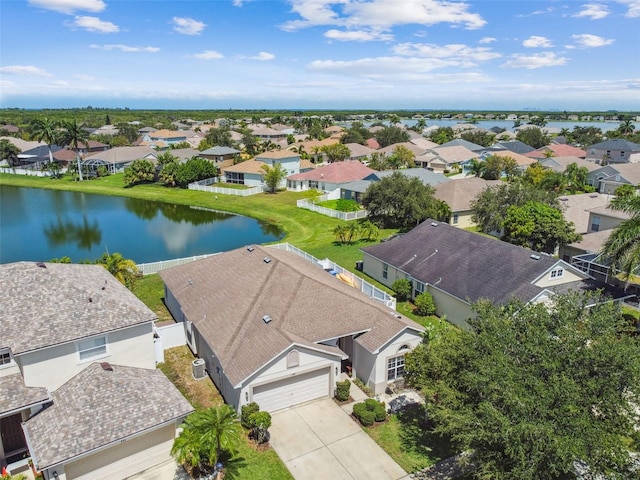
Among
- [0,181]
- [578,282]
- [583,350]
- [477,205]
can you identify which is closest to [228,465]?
[583,350]

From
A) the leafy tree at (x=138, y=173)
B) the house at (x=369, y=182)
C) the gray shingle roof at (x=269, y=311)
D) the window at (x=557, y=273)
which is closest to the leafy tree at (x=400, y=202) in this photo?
the house at (x=369, y=182)

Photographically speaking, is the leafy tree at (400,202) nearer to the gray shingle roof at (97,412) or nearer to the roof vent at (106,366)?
the gray shingle roof at (97,412)

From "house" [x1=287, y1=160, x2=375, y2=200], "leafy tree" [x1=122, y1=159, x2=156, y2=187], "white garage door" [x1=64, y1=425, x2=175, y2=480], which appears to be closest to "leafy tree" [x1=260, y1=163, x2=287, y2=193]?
"house" [x1=287, y1=160, x2=375, y2=200]

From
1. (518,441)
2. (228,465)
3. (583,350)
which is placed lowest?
(228,465)

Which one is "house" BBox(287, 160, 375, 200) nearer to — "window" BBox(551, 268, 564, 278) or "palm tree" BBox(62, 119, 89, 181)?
"palm tree" BBox(62, 119, 89, 181)

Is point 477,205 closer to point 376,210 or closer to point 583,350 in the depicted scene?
point 376,210

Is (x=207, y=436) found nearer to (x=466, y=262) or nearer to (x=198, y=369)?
(x=198, y=369)
